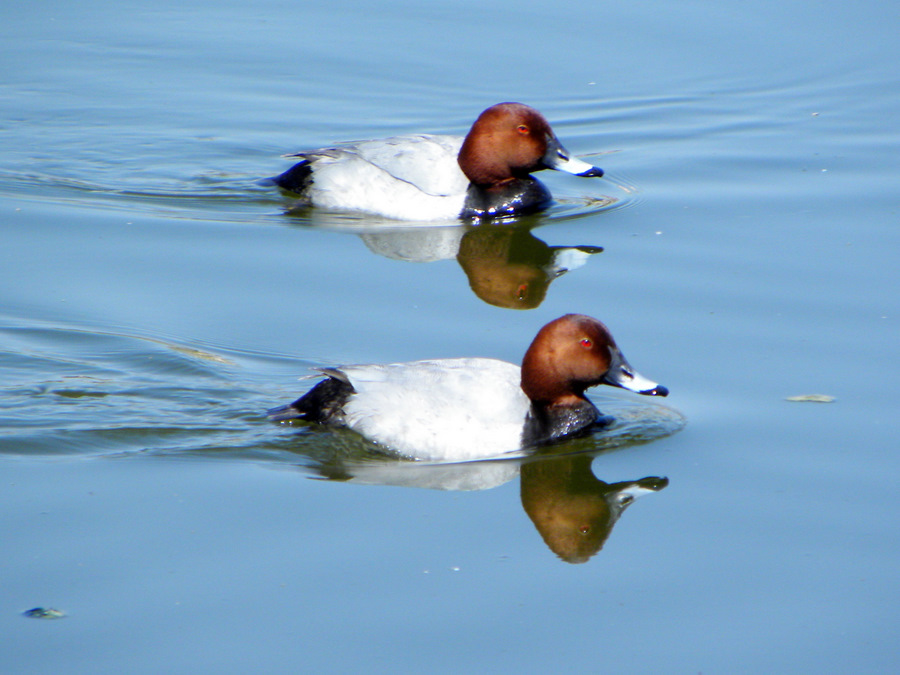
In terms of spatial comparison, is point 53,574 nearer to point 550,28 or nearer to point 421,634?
point 421,634

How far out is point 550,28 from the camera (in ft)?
45.0

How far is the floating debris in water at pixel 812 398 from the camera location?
6266mm

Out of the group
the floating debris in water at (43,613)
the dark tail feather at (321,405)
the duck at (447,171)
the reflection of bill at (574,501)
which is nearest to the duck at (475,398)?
the dark tail feather at (321,405)

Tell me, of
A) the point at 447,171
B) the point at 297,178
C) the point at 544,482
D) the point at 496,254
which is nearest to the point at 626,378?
the point at 544,482

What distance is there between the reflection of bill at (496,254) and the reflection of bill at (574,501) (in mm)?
2094

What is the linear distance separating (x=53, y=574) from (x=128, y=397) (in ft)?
6.12

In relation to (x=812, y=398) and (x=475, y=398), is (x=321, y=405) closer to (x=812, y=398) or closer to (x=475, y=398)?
(x=475, y=398)

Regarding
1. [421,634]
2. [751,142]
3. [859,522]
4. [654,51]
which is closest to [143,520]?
[421,634]

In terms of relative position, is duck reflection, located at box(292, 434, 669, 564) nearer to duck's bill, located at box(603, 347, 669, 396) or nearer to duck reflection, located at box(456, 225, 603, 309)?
duck's bill, located at box(603, 347, 669, 396)

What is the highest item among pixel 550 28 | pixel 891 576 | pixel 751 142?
pixel 550 28

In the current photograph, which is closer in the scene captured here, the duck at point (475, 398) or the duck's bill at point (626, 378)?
the duck at point (475, 398)

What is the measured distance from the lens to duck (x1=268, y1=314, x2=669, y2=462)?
18.6 feet

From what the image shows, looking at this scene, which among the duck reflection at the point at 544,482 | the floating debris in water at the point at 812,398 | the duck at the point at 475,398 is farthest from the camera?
the floating debris in water at the point at 812,398

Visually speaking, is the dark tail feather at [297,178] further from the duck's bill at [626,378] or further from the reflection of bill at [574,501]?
the reflection of bill at [574,501]
